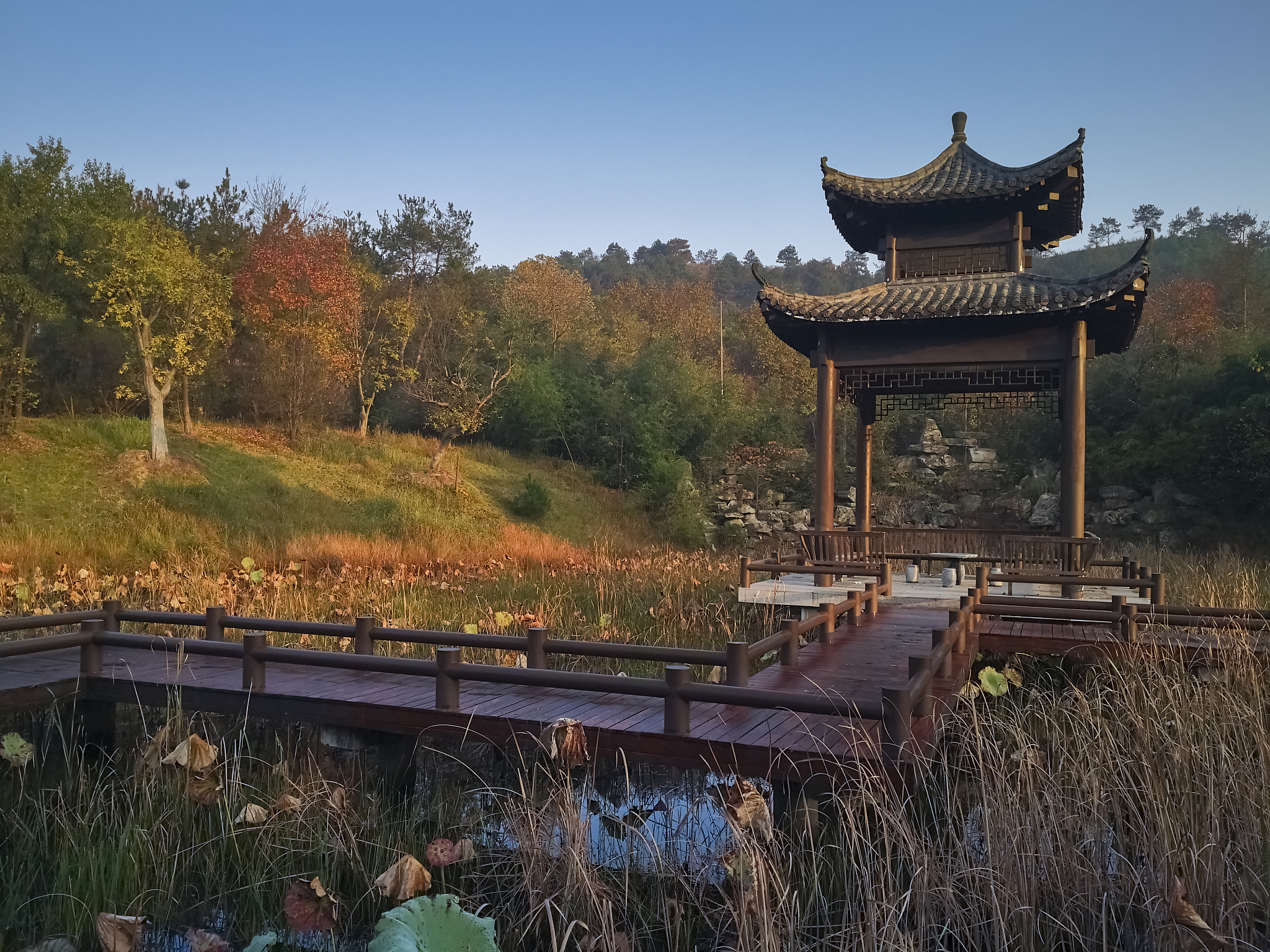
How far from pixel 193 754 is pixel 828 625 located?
434 centimetres

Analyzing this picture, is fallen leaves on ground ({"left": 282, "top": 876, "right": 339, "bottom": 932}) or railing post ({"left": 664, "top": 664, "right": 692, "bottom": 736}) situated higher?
railing post ({"left": 664, "top": 664, "right": 692, "bottom": 736})

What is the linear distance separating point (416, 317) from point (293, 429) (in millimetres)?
4681

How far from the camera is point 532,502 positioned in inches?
881

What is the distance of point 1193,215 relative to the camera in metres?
53.6

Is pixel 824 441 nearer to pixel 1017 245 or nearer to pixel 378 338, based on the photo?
pixel 1017 245

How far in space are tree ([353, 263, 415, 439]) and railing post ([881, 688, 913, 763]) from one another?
67.2 ft

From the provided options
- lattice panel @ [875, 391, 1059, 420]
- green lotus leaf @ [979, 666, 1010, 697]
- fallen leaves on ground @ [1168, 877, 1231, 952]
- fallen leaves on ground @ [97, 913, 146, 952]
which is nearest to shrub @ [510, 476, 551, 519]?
lattice panel @ [875, 391, 1059, 420]

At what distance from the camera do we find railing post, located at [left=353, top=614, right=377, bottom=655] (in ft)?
19.1

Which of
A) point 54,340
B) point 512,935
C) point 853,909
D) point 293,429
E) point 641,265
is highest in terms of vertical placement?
point 641,265

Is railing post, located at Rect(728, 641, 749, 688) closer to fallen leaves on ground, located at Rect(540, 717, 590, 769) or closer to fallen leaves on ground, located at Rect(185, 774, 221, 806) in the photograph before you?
fallen leaves on ground, located at Rect(540, 717, 590, 769)

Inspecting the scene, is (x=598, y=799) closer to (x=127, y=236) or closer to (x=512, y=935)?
(x=512, y=935)

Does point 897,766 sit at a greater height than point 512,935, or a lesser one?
greater

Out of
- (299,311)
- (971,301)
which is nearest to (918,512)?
(971,301)

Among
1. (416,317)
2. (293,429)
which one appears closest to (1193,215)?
(416,317)
